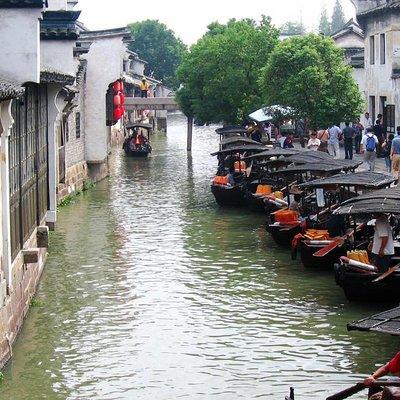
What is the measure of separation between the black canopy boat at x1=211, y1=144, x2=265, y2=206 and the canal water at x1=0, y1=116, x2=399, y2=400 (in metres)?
2.88

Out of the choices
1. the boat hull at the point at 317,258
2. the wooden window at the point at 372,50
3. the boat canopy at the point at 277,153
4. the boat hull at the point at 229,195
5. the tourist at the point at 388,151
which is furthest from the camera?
the wooden window at the point at 372,50

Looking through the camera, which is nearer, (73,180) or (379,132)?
(73,180)

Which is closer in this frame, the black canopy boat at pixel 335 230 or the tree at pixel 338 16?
the black canopy boat at pixel 335 230

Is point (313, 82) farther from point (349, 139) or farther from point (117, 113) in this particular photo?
point (117, 113)

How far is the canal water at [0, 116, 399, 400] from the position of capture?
14.8 meters

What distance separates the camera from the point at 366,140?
33.5 m

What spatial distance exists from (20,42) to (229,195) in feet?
56.5

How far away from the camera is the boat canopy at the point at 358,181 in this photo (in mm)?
22766

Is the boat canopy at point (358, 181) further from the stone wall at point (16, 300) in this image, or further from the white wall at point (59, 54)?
the stone wall at point (16, 300)

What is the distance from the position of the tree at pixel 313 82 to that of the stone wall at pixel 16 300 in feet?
64.7

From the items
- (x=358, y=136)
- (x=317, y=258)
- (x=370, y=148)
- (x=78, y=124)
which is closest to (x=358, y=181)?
(x=317, y=258)

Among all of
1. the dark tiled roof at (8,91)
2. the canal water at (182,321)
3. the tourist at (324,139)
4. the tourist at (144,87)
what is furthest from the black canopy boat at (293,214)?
the tourist at (144,87)

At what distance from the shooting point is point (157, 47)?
118m

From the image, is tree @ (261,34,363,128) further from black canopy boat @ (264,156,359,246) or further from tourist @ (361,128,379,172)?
black canopy boat @ (264,156,359,246)
